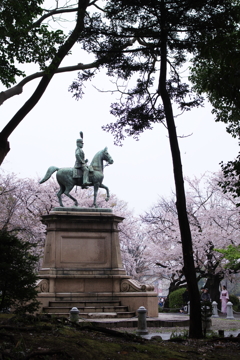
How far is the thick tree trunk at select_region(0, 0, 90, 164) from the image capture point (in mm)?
10344

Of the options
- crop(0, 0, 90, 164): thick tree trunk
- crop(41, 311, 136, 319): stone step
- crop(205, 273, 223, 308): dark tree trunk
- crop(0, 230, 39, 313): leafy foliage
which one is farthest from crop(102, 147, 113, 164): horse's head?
crop(205, 273, 223, 308): dark tree trunk

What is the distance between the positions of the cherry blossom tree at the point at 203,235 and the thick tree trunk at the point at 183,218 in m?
16.3

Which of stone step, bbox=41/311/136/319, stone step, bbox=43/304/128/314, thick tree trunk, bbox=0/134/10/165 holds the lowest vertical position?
stone step, bbox=41/311/136/319

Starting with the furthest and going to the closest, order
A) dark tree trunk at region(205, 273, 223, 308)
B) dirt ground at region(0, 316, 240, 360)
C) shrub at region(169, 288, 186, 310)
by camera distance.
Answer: dark tree trunk at region(205, 273, 223, 308), shrub at region(169, 288, 186, 310), dirt ground at region(0, 316, 240, 360)

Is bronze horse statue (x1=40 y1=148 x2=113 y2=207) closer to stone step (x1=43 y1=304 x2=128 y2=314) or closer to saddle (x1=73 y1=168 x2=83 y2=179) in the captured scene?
saddle (x1=73 y1=168 x2=83 y2=179)

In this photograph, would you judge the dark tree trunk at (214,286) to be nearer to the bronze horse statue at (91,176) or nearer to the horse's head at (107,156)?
the bronze horse statue at (91,176)

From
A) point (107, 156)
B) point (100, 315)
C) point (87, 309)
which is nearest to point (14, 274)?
point (100, 315)

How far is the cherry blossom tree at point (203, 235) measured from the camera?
1214 inches

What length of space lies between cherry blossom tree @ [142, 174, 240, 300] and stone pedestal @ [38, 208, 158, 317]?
33.7ft

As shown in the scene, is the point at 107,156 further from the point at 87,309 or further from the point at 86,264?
the point at 87,309

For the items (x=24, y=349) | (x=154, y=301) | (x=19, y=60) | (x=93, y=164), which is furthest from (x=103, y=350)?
(x=93, y=164)

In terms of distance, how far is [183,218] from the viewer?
10.9 metres

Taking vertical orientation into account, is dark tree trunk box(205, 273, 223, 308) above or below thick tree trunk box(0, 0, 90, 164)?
below

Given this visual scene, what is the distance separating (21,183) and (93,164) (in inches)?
695
